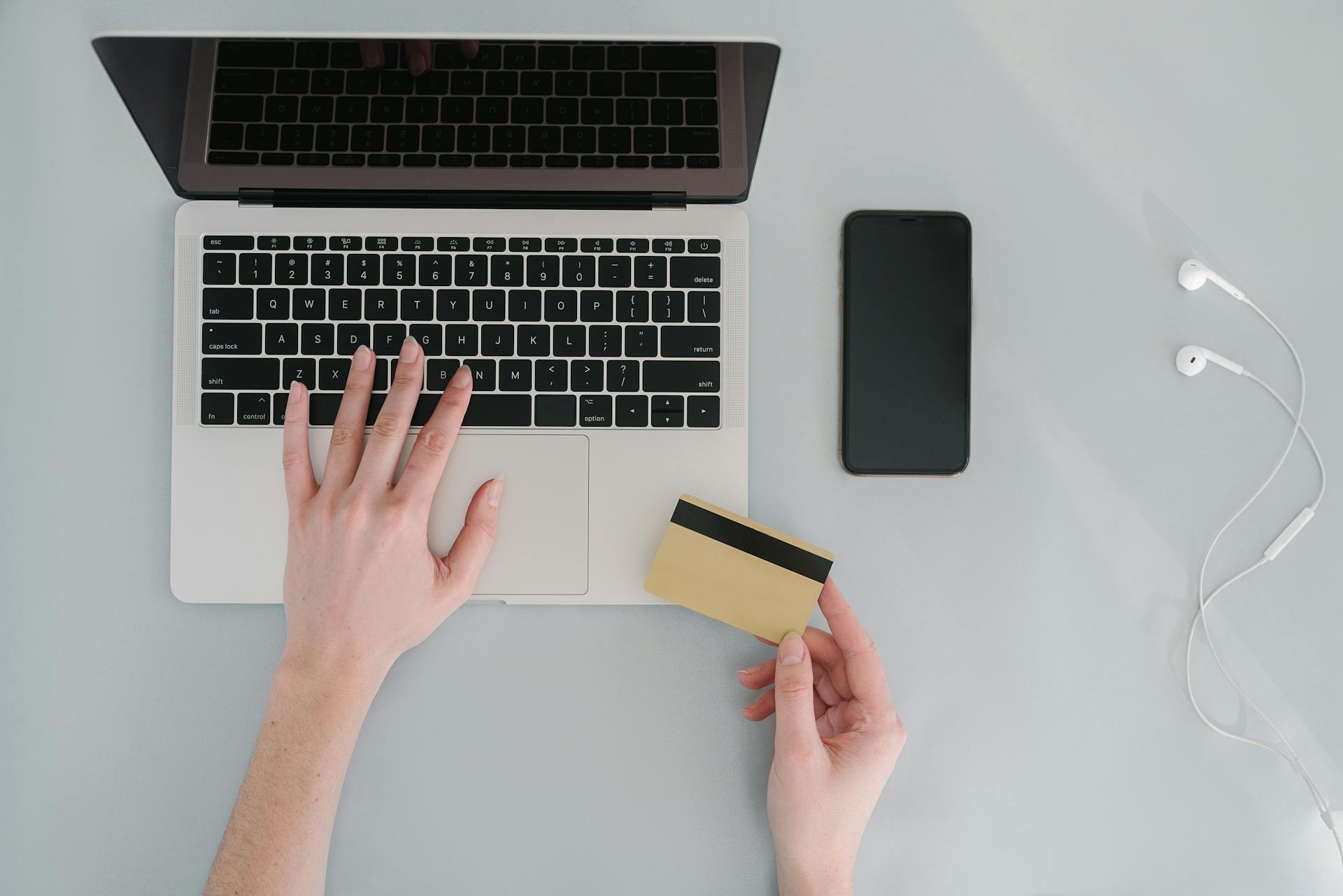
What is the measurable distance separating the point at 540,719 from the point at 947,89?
2.82 ft

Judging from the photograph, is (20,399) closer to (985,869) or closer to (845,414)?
(845,414)

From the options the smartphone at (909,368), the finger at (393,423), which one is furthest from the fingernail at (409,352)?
the smartphone at (909,368)

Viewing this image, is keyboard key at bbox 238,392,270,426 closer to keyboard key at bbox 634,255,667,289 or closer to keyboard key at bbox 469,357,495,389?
keyboard key at bbox 469,357,495,389

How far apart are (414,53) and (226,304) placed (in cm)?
34

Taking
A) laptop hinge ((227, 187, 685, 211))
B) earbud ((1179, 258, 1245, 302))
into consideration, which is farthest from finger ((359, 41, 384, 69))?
earbud ((1179, 258, 1245, 302))

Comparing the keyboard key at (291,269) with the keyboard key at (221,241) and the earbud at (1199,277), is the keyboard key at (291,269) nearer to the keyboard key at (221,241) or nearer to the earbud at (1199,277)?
the keyboard key at (221,241)

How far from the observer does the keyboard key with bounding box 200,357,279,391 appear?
0.90 meters

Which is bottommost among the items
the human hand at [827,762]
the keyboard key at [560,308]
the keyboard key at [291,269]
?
the human hand at [827,762]

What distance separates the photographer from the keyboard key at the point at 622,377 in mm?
907

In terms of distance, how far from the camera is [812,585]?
0.89 m

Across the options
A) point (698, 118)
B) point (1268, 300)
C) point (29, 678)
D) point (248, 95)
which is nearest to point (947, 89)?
point (698, 118)

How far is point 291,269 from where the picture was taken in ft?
2.98

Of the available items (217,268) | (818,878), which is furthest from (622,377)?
(818,878)

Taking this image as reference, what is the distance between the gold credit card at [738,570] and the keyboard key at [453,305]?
0.31 m
